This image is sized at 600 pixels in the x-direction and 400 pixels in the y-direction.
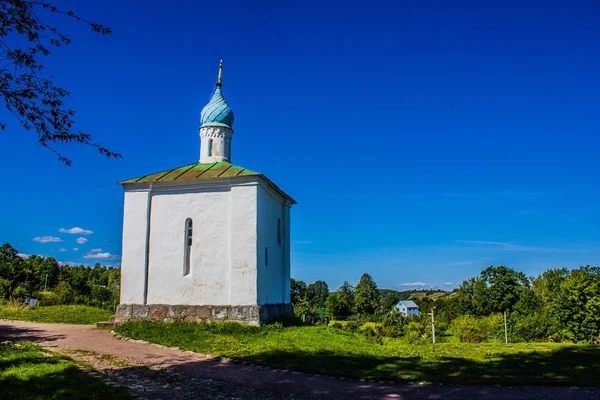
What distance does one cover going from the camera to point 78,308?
2300 cm

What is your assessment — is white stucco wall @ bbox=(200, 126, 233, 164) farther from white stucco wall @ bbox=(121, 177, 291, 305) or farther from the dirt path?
the dirt path

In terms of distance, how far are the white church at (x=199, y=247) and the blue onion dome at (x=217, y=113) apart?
2.55 metres

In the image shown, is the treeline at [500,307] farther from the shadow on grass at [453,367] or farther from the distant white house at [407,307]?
the shadow on grass at [453,367]

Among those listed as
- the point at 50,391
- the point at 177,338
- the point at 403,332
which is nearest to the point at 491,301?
the point at 403,332

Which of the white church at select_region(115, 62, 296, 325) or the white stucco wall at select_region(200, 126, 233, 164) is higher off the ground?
the white stucco wall at select_region(200, 126, 233, 164)

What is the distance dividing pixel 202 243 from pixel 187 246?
647 mm

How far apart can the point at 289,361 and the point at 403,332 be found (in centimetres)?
3688

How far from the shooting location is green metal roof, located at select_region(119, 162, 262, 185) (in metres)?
16.6

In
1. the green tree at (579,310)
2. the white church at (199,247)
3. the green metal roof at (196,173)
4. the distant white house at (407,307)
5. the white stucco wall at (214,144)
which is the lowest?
the distant white house at (407,307)

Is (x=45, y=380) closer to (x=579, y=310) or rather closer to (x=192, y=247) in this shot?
(x=192, y=247)

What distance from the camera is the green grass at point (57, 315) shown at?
1889cm

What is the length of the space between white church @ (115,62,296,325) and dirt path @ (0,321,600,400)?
4.49m

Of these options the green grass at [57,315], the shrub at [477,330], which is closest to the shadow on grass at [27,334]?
the green grass at [57,315]

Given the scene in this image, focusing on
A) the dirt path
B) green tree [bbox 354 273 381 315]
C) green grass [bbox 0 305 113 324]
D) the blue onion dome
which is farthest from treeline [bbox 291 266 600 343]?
the dirt path
